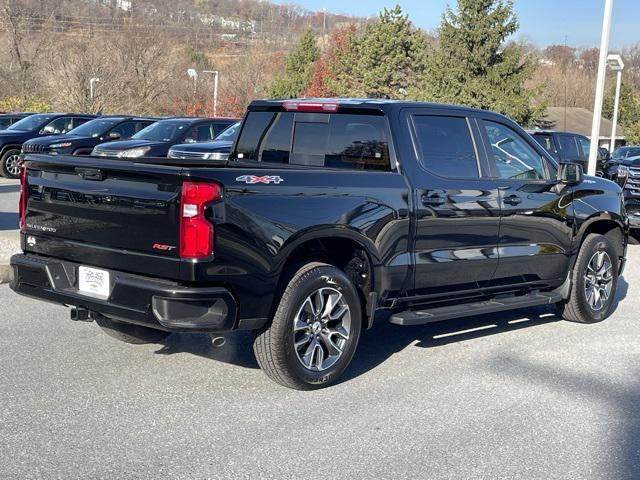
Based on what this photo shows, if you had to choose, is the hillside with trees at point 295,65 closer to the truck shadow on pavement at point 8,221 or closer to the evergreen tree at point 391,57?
the evergreen tree at point 391,57

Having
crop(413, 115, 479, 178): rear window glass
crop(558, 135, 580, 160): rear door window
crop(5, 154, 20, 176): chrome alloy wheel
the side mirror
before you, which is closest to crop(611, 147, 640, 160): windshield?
crop(558, 135, 580, 160): rear door window

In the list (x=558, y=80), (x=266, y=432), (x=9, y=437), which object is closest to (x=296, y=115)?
(x=266, y=432)

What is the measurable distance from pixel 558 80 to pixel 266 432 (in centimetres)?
8470

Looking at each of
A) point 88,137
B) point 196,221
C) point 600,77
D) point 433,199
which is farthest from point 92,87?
point 196,221

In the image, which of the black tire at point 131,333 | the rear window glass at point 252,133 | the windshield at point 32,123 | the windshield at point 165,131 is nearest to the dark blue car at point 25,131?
the windshield at point 32,123

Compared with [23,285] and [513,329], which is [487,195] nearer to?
[513,329]

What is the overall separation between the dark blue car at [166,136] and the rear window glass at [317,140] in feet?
35.2

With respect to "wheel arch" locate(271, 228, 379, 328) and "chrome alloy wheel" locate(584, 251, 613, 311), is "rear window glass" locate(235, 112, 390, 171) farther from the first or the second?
"chrome alloy wheel" locate(584, 251, 613, 311)

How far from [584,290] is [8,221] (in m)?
8.35

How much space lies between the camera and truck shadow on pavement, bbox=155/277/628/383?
6.42m

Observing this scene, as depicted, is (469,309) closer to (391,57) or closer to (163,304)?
(163,304)

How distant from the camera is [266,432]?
4.84m

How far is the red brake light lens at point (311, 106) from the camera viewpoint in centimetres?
657

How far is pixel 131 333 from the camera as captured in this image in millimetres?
6309
